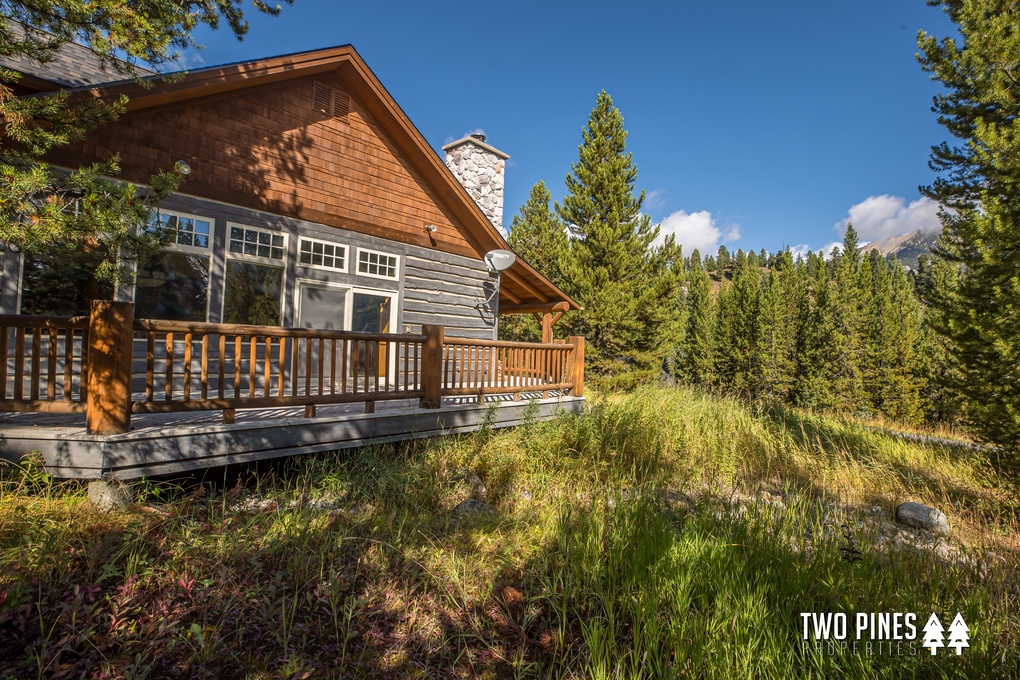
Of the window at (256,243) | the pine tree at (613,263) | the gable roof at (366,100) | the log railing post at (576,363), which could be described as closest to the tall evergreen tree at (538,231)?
the pine tree at (613,263)

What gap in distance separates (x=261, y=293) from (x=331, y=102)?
3443 mm

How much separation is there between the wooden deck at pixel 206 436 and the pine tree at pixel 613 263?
34.9 ft

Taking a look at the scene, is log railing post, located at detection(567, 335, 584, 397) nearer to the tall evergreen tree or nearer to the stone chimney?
the stone chimney

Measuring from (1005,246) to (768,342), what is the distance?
2645 centimetres

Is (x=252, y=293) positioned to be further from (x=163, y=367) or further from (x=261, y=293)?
(x=163, y=367)

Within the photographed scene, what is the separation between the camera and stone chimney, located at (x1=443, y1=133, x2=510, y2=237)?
1248 centimetres

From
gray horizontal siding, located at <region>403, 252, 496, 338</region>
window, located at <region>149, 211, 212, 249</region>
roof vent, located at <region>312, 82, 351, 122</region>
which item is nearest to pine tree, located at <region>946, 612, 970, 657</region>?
gray horizontal siding, located at <region>403, 252, 496, 338</region>

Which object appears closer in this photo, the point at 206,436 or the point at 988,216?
the point at 206,436

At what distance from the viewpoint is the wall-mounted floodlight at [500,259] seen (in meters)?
9.42

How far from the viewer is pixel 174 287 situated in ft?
20.1

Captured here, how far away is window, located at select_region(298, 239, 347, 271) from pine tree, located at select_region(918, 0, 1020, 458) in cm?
932

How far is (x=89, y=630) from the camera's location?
231 cm

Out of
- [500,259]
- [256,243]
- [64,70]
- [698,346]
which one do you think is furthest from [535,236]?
[698,346]

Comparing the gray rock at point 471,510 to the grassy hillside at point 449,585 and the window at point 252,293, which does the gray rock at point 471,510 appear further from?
the window at point 252,293
